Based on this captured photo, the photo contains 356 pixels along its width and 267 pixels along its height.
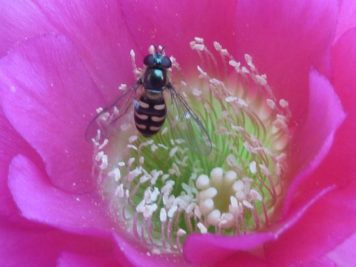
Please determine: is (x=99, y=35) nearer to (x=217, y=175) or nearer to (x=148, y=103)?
(x=148, y=103)

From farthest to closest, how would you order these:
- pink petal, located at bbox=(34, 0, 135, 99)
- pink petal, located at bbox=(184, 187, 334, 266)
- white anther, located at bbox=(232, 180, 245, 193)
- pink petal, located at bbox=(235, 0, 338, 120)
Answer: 1. white anther, located at bbox=(232, 180, 245, 193)
2. pink petal, located at bbox=(34, 0, 135, 99)
3. pink petal, located at bbox=(235, 0, 338, 120)
4. pink petal, located at bbox=(184, 187, 334, 266)

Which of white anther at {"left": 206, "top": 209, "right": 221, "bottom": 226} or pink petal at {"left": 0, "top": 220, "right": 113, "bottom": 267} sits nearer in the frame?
pink petal at {"left": 0, "top": 220, "right": 113, "bottom": 267}

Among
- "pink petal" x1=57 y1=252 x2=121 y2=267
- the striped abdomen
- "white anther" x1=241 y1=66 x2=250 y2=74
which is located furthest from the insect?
"pink petal" x1=57 y1=252 x2=121 y2=267

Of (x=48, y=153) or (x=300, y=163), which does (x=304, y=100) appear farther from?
(x=48, y=153)

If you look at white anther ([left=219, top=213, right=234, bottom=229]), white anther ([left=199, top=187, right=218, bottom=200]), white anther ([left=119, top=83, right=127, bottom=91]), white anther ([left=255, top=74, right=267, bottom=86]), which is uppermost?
white anther ([left=119, top=83, right=127, bottom=91])

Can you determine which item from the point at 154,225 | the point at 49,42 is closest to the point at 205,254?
the point at 154,225

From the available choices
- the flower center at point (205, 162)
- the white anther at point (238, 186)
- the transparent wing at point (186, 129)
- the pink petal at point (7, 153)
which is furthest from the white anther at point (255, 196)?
the pink petal at point (7, 153)

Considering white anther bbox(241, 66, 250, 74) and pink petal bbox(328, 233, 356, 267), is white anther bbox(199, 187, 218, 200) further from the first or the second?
pink petal bbox(328, 233, 356, 267)
